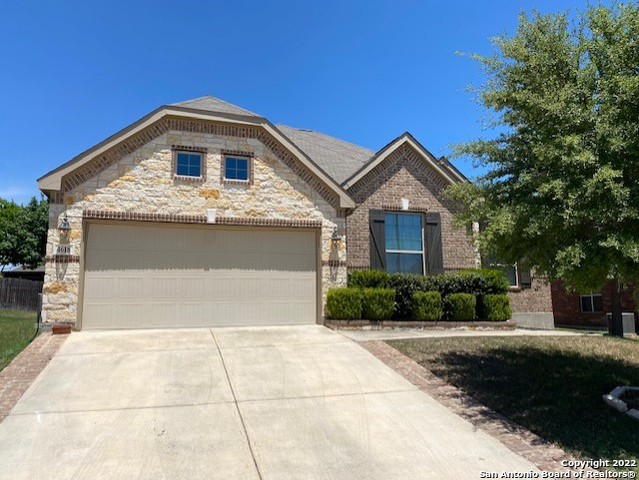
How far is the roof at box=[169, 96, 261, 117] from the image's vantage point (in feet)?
41.4

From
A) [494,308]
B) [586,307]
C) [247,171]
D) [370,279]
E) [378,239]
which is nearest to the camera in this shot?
[247,171]

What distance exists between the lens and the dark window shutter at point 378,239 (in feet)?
45.7

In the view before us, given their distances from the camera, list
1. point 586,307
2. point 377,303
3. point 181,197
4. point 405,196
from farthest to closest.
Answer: point 586,307 → point 405,196 → point 377,303 → point 181,197

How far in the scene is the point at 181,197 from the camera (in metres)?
11.8

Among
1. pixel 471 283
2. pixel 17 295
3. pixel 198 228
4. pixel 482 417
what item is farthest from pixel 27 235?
pixel 482 417

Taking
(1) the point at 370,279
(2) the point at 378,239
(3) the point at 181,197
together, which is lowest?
(1) the point at 370,279

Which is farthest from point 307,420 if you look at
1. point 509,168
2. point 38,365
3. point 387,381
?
point 38,365

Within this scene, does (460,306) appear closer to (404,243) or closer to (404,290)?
(404,290)

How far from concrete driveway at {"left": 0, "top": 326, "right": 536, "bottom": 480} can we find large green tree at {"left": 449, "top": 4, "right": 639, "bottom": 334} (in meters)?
2.49

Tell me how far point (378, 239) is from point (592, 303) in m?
14.7

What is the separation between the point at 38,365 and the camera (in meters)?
7.88

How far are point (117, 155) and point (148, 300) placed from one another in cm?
368

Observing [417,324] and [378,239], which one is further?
[378,239]

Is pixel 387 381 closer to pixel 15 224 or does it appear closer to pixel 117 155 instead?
pixel 117 155
